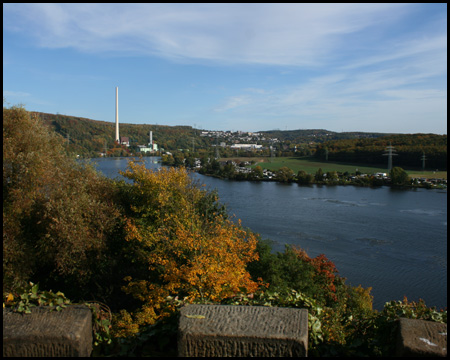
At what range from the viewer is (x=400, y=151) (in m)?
37.1

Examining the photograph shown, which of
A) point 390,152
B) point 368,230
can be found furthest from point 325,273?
point 390,152

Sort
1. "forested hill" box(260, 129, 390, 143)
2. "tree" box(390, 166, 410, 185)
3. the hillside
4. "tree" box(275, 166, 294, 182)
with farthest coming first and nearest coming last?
"forested hill" box(260, 129, 390, 143), "tree" box(275, 166, 294, 182), "tree" box(390, 166, 410, 185), the hillside

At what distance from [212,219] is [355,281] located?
5882 mm

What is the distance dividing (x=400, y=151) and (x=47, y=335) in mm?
39376

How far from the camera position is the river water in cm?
1323

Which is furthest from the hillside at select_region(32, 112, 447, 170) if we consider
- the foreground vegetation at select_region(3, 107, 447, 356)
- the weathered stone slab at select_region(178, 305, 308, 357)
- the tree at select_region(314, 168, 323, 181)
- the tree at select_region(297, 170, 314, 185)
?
the weathered stone slab at select_region(178, 305, 308, 357)

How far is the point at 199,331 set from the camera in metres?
1.40

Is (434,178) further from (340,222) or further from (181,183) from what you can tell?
(181,183)

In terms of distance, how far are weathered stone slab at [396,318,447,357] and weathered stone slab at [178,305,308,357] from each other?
311 millimetres

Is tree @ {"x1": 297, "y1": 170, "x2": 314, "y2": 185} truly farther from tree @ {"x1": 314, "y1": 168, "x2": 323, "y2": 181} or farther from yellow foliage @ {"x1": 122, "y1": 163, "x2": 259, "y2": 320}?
yellow foliage @ {"x1": 122, "y1": 163, "x2": 259, "y2": 320}

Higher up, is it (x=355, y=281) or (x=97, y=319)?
(x=97, y=319)

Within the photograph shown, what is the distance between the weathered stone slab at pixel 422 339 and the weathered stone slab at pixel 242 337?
0.31 meters

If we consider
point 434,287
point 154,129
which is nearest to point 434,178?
point 434,287

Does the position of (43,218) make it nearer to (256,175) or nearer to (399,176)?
(399,176)
